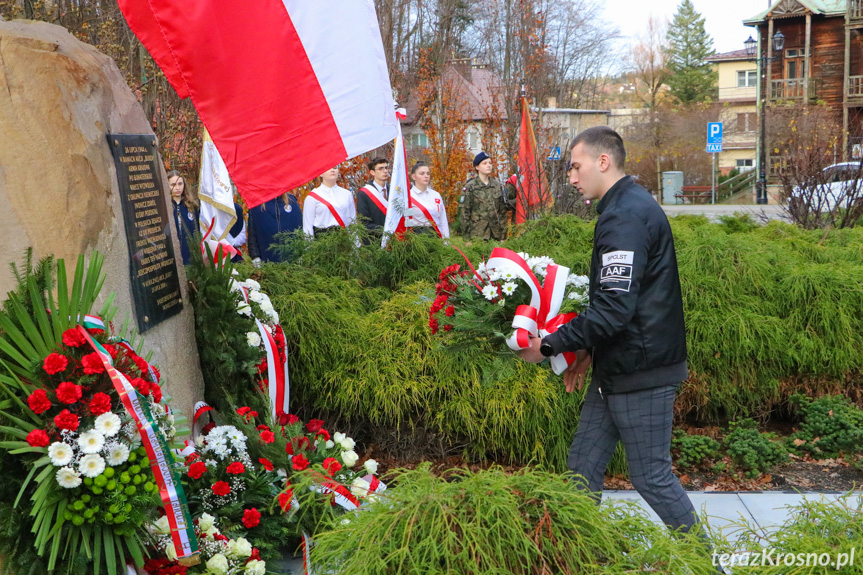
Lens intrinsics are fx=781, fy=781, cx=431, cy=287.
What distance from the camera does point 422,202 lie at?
9.43m

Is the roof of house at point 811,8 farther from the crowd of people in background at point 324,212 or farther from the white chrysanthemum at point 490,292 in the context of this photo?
the white chrysanthemum at point 490,292

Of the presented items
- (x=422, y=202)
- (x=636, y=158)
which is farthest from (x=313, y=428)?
(x=636, y=158)

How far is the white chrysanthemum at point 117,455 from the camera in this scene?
2.85 metres

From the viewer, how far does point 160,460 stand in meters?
2.99

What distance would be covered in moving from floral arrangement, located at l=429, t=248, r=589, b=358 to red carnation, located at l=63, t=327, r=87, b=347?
156 centimetres

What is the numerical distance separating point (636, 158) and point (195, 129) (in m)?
35.7

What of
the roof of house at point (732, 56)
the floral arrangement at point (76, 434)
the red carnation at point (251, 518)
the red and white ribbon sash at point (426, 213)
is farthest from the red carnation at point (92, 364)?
the roof of house at point (732, 56)

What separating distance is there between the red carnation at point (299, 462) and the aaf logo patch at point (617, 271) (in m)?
1.83

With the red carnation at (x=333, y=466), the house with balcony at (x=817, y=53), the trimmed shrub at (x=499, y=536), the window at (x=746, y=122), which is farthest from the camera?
the window at (x=746, y=122)

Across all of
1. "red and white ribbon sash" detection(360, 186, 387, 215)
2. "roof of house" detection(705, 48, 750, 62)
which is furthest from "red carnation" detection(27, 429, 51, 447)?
"roof of house" detection(705, 48, 750, 62)

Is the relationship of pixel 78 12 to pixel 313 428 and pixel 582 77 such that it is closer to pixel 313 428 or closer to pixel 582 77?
pixel 313 428

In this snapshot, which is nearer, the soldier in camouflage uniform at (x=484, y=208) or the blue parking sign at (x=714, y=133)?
the soldier in camouflage uniform at (x=484, y=208)

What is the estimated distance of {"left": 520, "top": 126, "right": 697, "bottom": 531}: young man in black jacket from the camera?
10.5 feet

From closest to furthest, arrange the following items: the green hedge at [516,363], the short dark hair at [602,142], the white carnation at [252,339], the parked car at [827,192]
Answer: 1. the short dark hair at [602,142]
2. the white carnation at [252,339]
3. the green hedge at [516,363]
4. the parked car at [827,192]
